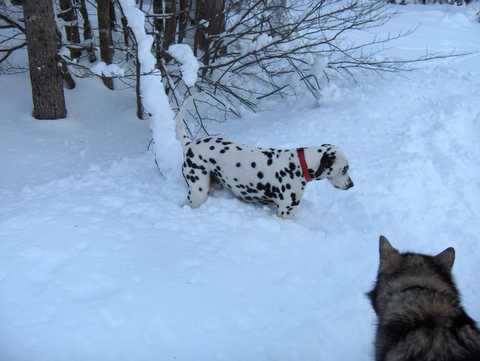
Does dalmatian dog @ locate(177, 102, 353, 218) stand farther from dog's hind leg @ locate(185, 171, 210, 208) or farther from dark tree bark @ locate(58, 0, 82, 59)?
dark tree bark @ locate(58, 0, 82, 59)

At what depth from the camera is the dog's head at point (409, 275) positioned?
295 cm

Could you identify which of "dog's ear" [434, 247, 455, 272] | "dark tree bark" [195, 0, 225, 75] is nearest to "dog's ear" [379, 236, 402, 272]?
"dog's ear" [434, 247, 455, 272]

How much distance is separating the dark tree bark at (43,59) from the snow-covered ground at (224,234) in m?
0.39

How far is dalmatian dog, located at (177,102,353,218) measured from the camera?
5574 mm

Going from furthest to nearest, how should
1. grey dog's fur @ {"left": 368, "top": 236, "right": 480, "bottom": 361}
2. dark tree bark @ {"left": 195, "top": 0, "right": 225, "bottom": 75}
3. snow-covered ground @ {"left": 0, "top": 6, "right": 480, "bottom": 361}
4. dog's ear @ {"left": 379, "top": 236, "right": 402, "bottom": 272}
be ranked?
dark tree bark @ {"left": 195, "top": 0, "right": 225, "bottom": 75} → snow-covered ground @ {"left": 0, "top": 6, "right": 480, "bottom": 361} → dog's ear @ {"left": 379, "top": 236, "right": 402, "bottom": 272} → grey dog's fur @ {"left": 368, "top": 236, "right": 480, "bottom": 361}

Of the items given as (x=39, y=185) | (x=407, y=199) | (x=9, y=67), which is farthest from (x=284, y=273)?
(x=9, y=67)

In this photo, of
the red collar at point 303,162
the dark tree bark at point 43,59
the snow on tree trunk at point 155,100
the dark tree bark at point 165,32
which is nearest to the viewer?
the red collar at point 303,162

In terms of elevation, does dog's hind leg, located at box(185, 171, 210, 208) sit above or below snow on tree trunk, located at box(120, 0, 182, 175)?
below

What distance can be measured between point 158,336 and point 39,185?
3.91 m

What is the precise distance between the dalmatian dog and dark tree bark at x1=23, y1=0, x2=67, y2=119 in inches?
172

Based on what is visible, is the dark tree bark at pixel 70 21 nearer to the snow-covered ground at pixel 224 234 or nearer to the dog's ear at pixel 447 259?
the snow-covered ground at pixel 224 234

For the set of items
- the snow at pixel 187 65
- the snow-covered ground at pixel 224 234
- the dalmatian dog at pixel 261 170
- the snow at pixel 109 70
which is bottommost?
the snow-covered ground at pixel 224 234

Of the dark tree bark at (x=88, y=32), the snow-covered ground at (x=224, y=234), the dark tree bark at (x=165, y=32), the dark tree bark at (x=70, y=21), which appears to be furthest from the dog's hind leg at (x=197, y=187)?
the dark tree bark at (x=70, y=21)

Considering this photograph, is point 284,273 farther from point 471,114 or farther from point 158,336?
point 471,114
